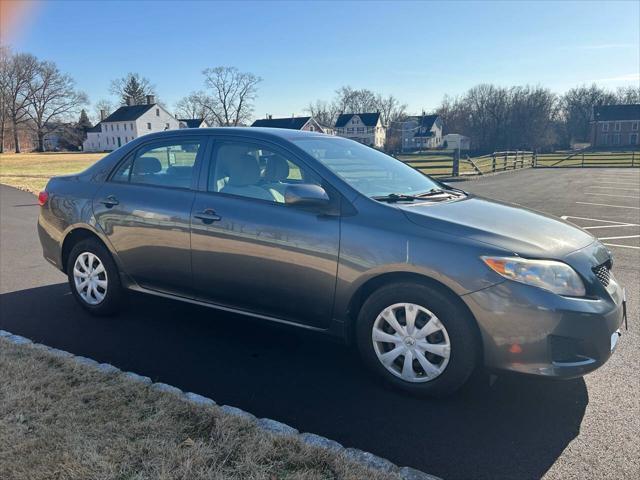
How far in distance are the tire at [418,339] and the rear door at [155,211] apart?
163cm

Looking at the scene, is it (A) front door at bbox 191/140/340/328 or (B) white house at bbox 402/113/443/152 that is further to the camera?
(B) white house at bbox 402/113/443/152

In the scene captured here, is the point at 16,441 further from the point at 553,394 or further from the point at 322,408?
the point at 553,394

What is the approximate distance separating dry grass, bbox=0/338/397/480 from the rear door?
1.10 m

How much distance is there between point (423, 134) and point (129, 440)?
4179 inches

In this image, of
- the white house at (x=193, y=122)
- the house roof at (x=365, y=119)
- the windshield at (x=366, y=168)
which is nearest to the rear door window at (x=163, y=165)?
the windshield at (x=366, y=168)

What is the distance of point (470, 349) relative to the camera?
2.96 metres

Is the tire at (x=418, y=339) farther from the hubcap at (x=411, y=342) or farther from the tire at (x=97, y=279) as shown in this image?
the tire at (x=97, y=279)

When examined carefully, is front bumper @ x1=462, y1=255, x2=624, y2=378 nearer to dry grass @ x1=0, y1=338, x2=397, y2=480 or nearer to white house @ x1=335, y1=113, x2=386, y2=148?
dry grass @ x1=0, y1=338, x2=397, y2=480

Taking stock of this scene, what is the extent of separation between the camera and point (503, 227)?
3.21m

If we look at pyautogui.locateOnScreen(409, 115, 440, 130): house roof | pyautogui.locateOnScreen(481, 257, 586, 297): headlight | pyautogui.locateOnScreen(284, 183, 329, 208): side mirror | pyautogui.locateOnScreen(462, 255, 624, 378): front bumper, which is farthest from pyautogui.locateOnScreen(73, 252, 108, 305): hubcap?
pyautogui.locateOnScreen(409, 115, 440, 130): house roof

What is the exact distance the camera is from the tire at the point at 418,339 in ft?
9.75

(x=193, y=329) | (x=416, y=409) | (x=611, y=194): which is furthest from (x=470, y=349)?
(x=611, y=194)

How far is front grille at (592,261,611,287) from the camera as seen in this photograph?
121 inches

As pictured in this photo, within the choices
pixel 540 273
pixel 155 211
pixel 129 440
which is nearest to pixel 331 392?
pixel 129 440
